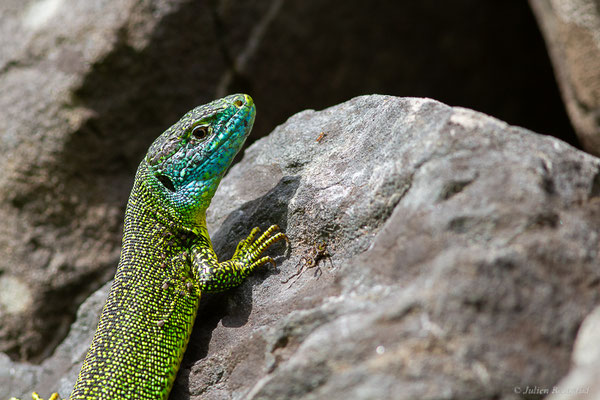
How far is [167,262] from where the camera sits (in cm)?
450

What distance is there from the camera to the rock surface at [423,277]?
2734 mm

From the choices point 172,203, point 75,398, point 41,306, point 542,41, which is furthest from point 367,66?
point 75,398

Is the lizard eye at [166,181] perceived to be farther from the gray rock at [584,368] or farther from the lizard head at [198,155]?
the gray rock at [584,368]

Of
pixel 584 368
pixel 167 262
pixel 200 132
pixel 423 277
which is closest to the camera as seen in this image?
pixel 584 368

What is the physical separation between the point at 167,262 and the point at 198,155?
928 millimetres

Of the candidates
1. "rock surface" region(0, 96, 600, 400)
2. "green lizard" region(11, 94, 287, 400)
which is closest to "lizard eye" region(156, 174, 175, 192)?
"green lizard" region(11, 94, 287, 400)

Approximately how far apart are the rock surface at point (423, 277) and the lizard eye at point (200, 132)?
1026 mm

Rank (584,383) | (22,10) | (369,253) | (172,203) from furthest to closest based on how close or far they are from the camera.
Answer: (22,10)
(172,203)
(369,253)
(584,383)

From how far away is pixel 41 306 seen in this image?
7414 millimetres

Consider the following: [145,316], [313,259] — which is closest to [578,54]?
[313,259]

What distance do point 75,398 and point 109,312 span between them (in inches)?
26.5

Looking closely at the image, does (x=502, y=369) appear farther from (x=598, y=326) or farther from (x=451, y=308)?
(x=598, y=326)

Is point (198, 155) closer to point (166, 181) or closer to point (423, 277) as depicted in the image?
point (166, 181)

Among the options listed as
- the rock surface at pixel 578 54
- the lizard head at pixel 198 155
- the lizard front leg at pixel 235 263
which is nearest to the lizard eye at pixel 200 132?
the lizard head at pixel 198 155
